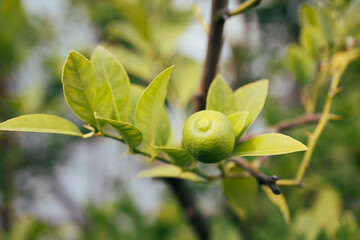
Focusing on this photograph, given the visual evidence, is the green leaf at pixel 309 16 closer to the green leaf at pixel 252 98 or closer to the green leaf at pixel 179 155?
the green leaf at pixel 252 98

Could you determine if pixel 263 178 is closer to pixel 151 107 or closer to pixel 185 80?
pixel 151 107

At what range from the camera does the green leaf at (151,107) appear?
0.29 m

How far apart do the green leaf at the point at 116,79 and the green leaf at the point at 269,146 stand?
13 centimetres

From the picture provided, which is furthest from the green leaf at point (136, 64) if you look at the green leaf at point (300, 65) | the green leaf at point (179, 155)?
the green leaf at point (179, 155)

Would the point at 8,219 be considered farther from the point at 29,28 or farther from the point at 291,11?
the point at 291,11

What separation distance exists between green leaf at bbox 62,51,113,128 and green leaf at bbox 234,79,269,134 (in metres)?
0.15

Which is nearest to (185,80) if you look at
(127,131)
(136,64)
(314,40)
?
(136,64)

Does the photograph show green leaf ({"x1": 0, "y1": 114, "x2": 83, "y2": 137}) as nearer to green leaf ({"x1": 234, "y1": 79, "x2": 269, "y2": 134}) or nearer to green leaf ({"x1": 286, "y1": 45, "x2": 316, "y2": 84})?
green leaf ({"x1": 234, "y1": 79, "x2": 269, "y2": 134})

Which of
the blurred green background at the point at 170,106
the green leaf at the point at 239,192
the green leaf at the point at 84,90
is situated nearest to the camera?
the green leaf at the point at 84,90

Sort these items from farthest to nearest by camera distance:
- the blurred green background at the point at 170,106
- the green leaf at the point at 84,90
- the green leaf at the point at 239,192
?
the blurred green background at the point at 170,106 → the green leaf at the point at 239,192 → the green leaf at the point at 84,90

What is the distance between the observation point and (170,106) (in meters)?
0.83

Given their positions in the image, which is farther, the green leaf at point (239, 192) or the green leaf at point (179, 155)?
the green leaf at point (239, 192)

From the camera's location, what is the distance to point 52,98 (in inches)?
37.5

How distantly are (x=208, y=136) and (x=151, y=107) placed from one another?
72 millimetres
